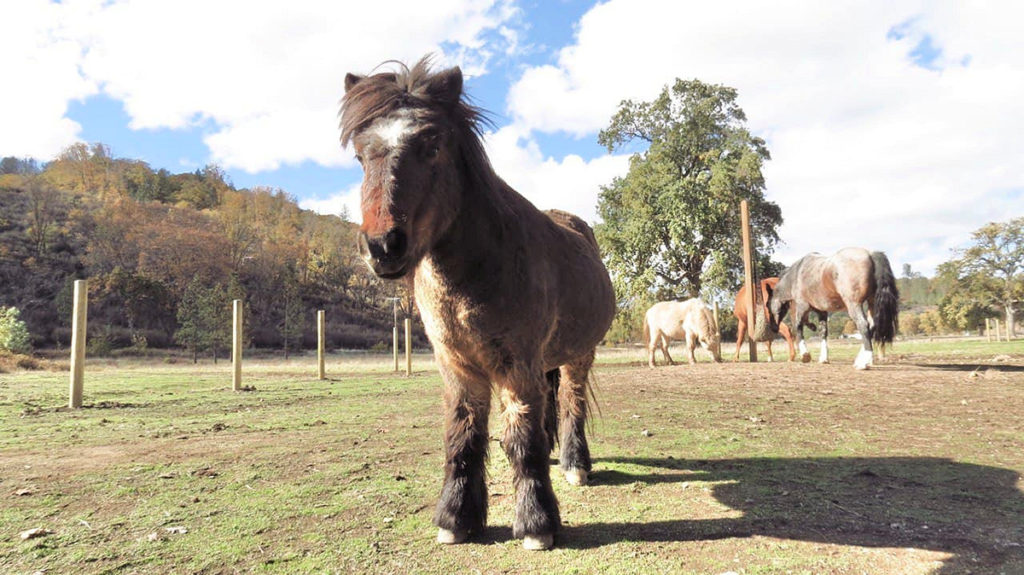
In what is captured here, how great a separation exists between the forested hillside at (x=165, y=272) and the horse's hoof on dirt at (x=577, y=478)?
49.1 metres

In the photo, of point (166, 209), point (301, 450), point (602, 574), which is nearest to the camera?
point (602, 574)

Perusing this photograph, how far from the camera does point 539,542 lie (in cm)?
289

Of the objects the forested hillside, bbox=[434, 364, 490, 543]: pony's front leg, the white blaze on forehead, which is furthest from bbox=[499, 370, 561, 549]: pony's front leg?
the forested hillside

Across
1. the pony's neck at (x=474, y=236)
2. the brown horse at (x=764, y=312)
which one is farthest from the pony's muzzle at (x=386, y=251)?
the brown horse at (x=764, y=312)

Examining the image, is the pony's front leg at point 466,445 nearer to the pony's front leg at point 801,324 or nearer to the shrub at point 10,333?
the pony's front leg at point 801,324

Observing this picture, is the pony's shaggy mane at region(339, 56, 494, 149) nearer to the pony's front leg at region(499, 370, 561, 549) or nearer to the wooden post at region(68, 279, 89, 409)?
the pony's front leg at region(499, 370, 561, 549)

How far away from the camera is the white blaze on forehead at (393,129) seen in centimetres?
266

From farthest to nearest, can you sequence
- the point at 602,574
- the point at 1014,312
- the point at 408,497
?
the point at 1014,312
the point at 408,497
the point at 602,574

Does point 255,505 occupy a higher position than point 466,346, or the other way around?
point 466,346

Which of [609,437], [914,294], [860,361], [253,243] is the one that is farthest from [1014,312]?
[914,294]

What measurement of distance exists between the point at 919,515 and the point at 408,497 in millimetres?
3480

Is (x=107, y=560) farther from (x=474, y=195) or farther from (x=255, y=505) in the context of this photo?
(x=474, y=195)

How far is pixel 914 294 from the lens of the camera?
14325cm

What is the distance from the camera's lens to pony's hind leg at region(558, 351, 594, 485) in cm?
433
